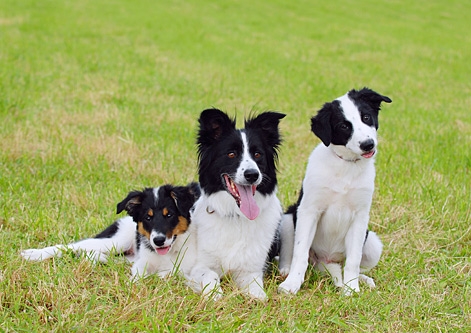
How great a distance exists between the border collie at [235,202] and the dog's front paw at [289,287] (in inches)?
5.9

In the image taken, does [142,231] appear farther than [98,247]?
No

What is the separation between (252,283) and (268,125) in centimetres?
108

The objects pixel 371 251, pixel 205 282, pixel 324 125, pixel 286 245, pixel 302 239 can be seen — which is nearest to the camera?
pixel 324 125

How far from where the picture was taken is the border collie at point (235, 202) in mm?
3962

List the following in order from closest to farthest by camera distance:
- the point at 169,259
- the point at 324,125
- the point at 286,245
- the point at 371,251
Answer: the point at 324,125
the point at 169,259
the point at 371,251
the point at 286,245

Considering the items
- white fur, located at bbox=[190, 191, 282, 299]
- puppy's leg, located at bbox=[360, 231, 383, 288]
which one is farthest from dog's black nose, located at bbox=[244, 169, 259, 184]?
puppy's leg, located at bbox=[360, 231, 383, 288]

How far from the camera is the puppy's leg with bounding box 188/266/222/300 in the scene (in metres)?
3.73

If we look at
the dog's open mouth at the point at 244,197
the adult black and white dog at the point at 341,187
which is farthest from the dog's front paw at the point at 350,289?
the dog's open mouth at the point at 244,197

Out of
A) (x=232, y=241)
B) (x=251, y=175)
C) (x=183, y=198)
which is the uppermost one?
(x=251, y=175)

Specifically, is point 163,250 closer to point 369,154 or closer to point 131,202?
point 131,202

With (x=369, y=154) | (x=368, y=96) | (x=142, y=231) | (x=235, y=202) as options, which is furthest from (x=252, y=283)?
(x=368, y=96)

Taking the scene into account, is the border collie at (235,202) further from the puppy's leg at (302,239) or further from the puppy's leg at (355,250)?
the puppy's leg at (355,250)

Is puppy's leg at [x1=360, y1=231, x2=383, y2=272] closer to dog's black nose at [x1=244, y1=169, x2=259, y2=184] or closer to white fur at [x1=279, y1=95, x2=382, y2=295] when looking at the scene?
white fur at [x1=279, y1=95, x2=382, y2=295]

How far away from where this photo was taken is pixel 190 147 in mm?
7496
